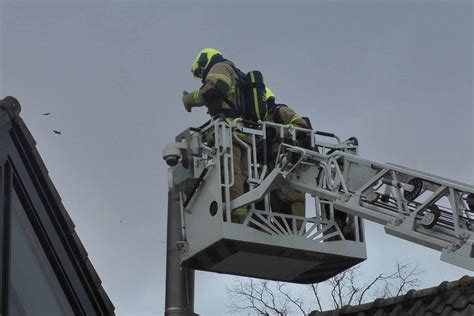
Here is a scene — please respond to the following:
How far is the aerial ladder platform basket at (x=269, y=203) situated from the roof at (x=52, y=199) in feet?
2.83

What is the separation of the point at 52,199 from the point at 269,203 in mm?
2433

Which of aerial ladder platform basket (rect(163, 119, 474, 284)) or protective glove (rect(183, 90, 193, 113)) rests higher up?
protective glove (rect(183, 90, 193, 113))

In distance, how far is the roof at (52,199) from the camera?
507 cm

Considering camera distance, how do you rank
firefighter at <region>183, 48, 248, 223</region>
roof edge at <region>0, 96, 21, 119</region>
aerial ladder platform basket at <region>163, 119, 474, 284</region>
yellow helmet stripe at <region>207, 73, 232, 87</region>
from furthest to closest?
1. yellow helmet stripe at <region>207, 73, 232, 87</region>
2. firefighter at <region>183, 48, 248, 223</region>
3. aerial ladder platform basket at <region>163, 119, 474, 284</region>
4. roof edge at <region>0, 96, 21, 119</region>

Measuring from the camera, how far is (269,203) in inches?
281

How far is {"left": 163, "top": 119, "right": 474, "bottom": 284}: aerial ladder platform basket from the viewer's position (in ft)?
20.2

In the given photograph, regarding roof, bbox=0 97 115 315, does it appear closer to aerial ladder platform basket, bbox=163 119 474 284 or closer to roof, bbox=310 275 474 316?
aerial ladder platform basket, bbox=163 119 474 284

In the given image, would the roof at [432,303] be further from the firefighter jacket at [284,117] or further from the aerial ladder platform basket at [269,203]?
the firefighter jacket at [284,117]

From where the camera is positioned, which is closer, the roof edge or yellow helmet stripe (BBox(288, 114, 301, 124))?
the roof edge

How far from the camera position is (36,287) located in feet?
16.8

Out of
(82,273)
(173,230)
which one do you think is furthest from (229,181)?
(82,273)

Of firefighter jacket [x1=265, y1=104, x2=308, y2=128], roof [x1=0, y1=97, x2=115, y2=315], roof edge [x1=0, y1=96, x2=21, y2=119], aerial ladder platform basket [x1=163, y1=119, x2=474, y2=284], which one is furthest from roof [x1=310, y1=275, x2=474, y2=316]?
roof edge [x1=0, y1=96, x2=21, y2=119]

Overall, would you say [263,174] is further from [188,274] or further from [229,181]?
[188,274]

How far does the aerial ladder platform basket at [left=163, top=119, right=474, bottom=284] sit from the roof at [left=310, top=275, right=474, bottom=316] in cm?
48
